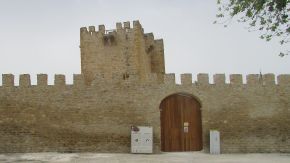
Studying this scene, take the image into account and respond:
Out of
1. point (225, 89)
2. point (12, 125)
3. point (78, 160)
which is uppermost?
point (225, 89)

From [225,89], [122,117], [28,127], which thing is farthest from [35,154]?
[225,89]

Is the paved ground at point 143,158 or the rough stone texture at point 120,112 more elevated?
the rough stone texture at point 120,112

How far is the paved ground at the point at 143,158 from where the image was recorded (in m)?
16.1

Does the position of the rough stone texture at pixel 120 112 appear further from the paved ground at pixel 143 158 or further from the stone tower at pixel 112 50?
the stone tower at pixel 112 50

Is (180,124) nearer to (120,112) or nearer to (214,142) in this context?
(214,142)

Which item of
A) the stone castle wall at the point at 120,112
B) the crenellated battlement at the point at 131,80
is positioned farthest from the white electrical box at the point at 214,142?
the crenellated battlement at the point at 131,80

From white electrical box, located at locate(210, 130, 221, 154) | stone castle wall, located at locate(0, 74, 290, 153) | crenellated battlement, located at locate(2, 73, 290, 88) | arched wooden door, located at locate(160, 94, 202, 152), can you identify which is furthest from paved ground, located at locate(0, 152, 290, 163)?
crenellated battlement, located at locate(2, 73, 290, 88)

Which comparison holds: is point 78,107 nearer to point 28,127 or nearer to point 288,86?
point 28,127

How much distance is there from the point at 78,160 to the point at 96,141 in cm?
243

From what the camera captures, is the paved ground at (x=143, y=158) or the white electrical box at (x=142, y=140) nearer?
the paved ground at (x=143, y=158)

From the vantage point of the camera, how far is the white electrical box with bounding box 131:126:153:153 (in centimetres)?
1839

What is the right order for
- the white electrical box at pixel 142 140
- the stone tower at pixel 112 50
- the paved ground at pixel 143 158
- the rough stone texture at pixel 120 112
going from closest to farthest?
1. the paved ground at pixel 143 158
2. the white electrical box at pixel 142 140
3. the rough stone texture at pixel 120 112
4. the stone tower at pixel 112 50

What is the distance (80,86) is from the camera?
1886 centimetres

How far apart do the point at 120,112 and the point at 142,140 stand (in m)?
1.40
